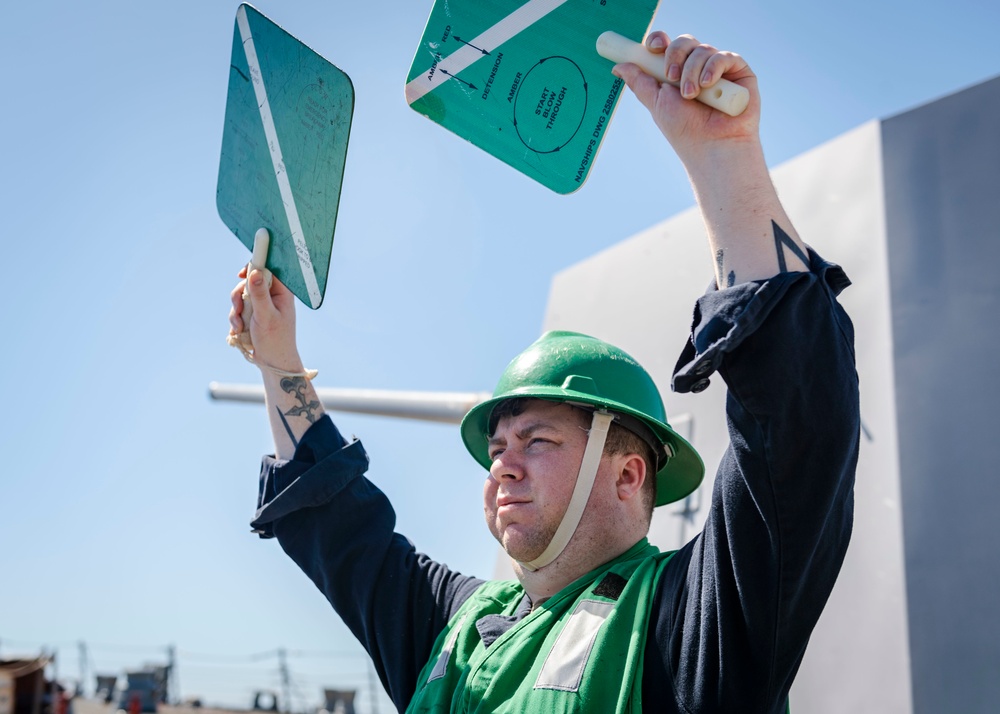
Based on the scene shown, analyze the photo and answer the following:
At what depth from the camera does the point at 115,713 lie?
29.6ft

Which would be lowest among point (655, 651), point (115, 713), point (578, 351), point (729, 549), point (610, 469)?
point (115, 713)

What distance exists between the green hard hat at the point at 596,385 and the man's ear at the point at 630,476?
0.25ft

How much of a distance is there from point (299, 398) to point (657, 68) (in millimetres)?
1545

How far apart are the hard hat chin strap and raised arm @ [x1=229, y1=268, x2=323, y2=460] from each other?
3.11ft

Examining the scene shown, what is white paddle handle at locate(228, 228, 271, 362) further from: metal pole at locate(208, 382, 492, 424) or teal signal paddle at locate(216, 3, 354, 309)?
metal pole at locate(208, 382, 492, 424)

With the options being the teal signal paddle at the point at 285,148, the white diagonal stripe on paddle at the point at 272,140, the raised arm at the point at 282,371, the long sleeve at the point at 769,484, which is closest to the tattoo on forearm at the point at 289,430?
the raised arm at the point at 282,371

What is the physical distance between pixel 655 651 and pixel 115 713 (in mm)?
8356

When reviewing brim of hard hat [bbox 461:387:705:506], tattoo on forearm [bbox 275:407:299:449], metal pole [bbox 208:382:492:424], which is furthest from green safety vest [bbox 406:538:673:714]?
metal pole [bbox 208:382:492:424]

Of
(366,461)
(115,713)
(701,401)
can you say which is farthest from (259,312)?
(115,713)

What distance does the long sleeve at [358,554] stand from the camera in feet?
9.02

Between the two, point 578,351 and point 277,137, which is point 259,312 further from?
point 578,351

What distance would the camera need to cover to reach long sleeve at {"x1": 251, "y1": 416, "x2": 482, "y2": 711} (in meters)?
2.75

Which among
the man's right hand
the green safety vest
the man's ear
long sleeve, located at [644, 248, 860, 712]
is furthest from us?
the man's right hand

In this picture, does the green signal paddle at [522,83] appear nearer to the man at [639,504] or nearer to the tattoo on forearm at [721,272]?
the man at [639,504]
